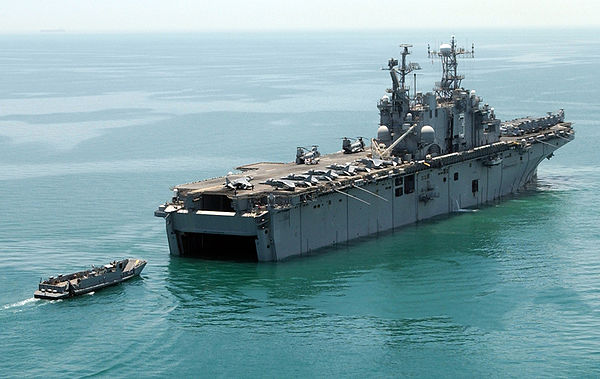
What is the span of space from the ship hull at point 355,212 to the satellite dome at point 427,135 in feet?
4.96

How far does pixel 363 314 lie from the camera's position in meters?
42.1

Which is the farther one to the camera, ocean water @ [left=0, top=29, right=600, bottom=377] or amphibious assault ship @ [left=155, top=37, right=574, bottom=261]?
amphibious assault ship @ [left=155, top=37, right=574, bottom=261]

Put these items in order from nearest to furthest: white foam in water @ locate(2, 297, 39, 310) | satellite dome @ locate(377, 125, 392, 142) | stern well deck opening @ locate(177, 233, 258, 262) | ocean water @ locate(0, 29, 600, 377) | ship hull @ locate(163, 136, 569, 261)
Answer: ocean water @ locate(0, 29, 600, 377), white foam in water @ locate(2, 297, 39, 310), ship hull @ locate(163, 136, 569, 261), stern well deck opening @ locate(177, 233, 258, 262), satellite dome @ locate(377, 125, 392, 142)

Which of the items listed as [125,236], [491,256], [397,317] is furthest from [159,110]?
[397,317]

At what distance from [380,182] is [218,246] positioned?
1001 centimetres

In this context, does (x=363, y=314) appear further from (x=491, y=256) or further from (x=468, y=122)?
(x=468, y=122)

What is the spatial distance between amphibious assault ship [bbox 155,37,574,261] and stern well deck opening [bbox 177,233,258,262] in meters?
0.05

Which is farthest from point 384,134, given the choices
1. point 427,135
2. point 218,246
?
point 218,246

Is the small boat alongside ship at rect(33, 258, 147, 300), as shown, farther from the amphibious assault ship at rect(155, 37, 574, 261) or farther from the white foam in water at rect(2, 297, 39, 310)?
the amphibious assault ship at rect(155, 37, 574, 261)

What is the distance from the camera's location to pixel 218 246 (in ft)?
174

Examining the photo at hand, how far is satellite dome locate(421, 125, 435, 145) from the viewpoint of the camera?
202 ft

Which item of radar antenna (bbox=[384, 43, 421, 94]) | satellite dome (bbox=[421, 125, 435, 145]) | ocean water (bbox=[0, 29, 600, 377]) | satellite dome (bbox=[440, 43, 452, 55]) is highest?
satellite dome (bbox=[440, 43, 452, 55])

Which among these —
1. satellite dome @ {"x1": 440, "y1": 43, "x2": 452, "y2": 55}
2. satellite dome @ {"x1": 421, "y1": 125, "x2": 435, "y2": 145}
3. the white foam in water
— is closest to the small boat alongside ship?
the white foam in water

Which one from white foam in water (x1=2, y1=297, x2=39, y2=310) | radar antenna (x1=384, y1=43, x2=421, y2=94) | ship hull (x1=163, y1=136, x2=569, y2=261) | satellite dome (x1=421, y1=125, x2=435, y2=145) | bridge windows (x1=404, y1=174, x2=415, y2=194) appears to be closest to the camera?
white foam in water (x1=2, y1=297, x2=39, y2=310)
